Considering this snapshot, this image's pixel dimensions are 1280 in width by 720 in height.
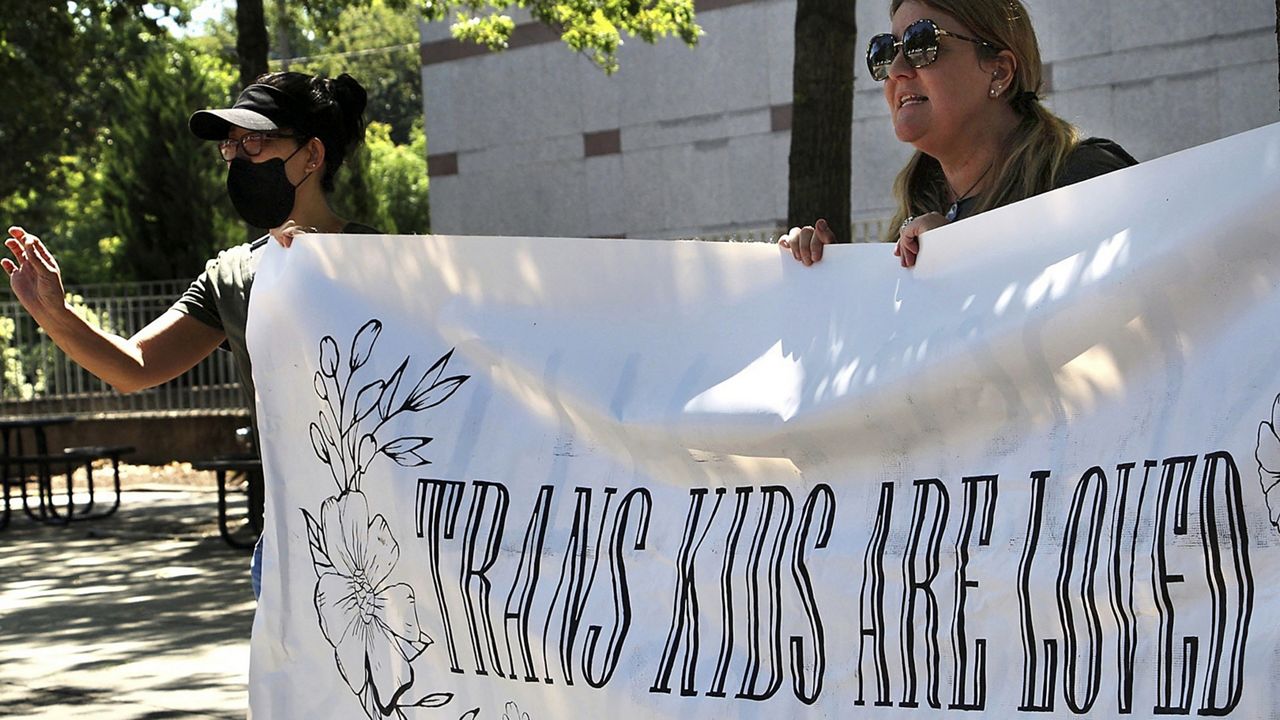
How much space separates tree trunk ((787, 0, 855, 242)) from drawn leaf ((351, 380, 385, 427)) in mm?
→ 5030

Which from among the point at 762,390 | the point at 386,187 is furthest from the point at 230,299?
the point at 386,187

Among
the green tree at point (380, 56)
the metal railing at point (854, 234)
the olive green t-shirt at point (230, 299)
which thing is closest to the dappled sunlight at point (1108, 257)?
the olive green t-shirt at point (230, 299)

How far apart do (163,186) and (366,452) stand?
2368 centimetres

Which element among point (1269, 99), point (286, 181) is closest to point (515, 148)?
point (1269, 99)

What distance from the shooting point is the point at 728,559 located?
3410 mm

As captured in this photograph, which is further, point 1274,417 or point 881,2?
point 881,2

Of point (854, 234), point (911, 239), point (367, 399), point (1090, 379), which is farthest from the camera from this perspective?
point (854, 234)

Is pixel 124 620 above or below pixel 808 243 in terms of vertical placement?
below

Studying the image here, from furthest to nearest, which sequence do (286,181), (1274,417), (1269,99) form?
1. (1269,99)
2. (286,181)
3. (1274,417)

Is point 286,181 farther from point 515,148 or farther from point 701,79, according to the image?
point 515,148

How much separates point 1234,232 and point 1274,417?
1.13ft

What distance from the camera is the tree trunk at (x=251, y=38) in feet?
43.0

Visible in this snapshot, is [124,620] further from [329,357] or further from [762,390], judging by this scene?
[762,390]

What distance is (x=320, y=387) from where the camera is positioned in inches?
163
